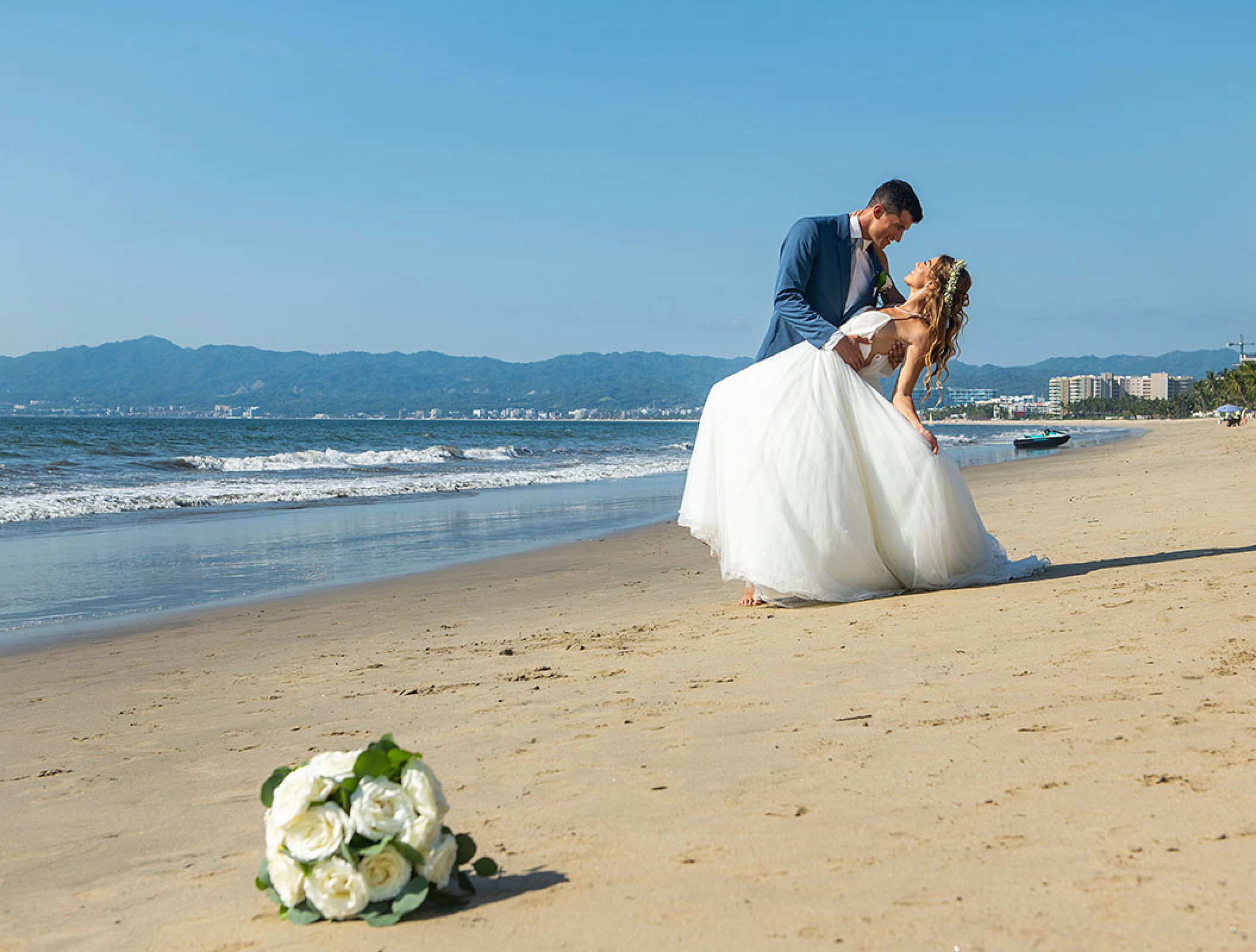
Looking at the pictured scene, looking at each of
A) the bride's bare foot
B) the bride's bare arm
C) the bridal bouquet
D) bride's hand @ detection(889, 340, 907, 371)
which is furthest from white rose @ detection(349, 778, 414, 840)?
bride's hand @ detection(889, 340, 907, 371)

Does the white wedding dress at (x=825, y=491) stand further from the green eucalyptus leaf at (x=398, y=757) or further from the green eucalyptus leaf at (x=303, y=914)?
the green eucalyptus leaf at (x=303, y=914)

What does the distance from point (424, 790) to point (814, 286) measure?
494 cm

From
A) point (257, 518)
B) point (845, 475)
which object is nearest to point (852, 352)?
point (845, 475)

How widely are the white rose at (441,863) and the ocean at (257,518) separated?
20.3ft

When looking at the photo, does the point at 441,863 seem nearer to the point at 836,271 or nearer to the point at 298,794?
the point at 298,794

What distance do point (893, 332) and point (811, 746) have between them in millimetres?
3783

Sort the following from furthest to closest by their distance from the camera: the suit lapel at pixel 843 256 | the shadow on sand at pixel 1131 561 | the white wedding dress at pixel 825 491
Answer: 1. the shadow on sand at pixel 1131 561
2. the suit lapel at pixel 843 256
3. the white wedding dress at pixel 825 491

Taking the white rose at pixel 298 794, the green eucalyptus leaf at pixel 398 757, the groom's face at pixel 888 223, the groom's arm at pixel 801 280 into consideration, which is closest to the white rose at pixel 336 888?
the white rose at pixel 298 794

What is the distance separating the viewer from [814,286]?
21.9 feet

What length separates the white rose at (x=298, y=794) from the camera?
2383mm

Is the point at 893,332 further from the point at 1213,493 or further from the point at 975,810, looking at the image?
the point at 1213,493

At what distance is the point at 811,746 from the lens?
3414mm

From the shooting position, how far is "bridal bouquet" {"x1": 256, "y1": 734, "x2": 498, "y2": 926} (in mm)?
2369

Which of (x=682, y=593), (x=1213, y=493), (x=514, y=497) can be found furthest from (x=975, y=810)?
(x=514, y=497)
